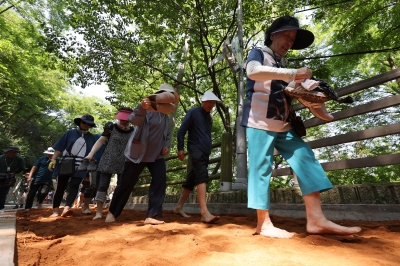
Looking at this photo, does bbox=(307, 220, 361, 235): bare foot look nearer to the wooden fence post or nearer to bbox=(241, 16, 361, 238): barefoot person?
bbox=(241, 16, 361, 238): barefoot person

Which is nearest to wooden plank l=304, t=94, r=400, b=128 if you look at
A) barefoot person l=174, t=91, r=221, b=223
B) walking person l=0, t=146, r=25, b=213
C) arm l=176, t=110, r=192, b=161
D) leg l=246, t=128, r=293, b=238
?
leg l=246, t=128, r=293, b=238

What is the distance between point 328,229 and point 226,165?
2734mm

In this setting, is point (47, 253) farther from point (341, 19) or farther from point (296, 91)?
point (341, 19)

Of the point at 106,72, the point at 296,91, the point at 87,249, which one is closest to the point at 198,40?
the point at 106,72

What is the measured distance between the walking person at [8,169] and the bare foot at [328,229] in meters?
7.20

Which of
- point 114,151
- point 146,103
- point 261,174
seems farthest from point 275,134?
point 114,151

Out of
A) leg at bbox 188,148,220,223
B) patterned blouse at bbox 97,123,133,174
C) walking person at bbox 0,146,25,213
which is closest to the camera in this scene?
leg at bbox 188,148,220,223

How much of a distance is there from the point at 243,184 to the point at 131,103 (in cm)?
907

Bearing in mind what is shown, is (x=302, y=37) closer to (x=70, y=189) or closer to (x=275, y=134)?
(x=275, y=134)

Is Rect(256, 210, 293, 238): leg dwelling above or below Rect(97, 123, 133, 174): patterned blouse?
below

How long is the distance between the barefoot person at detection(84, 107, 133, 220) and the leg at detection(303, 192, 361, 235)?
2845 mm

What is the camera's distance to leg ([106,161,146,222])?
3.51m

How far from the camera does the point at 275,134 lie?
2324 mm

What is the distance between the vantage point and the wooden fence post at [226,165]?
4.66m
